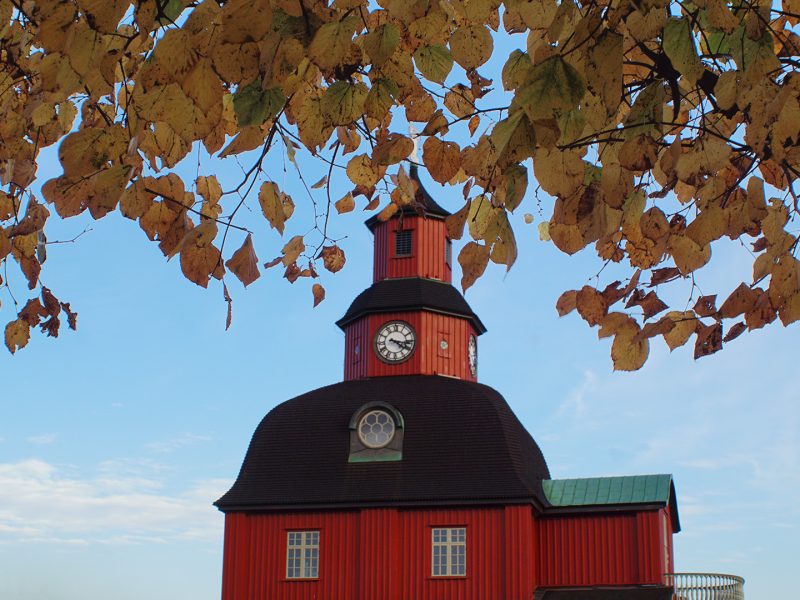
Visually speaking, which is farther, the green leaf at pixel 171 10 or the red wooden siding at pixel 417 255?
the red wooden siding at pixel 417 255

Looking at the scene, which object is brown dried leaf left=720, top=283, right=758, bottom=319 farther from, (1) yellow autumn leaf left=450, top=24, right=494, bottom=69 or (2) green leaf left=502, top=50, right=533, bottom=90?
(1) yellow autumn leaf left=450, top=24, right=494, bottom=69

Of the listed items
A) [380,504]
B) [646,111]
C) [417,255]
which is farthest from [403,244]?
[646,111]

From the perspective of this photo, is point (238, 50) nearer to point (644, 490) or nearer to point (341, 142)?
point (341, 142)

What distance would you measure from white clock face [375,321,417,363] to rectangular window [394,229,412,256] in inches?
84.9

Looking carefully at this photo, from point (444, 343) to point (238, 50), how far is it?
23337mm

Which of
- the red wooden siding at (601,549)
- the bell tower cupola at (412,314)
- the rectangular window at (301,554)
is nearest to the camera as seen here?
the red wooden siding at (601,549)

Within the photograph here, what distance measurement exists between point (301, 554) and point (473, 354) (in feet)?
24.5

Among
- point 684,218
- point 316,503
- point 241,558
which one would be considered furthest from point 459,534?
point 684,218

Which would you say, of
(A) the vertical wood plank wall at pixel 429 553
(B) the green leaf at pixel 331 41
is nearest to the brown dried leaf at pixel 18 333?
(B) the green leaf at pixel 331 41

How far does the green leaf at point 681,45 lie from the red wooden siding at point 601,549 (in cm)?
2085

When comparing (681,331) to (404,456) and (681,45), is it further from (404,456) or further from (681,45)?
(404,456)

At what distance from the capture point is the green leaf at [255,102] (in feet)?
10.4

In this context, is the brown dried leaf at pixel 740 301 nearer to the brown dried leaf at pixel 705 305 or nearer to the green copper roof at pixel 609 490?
the brown dried leaf at pixel 705 305

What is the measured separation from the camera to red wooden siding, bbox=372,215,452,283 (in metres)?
27.2
